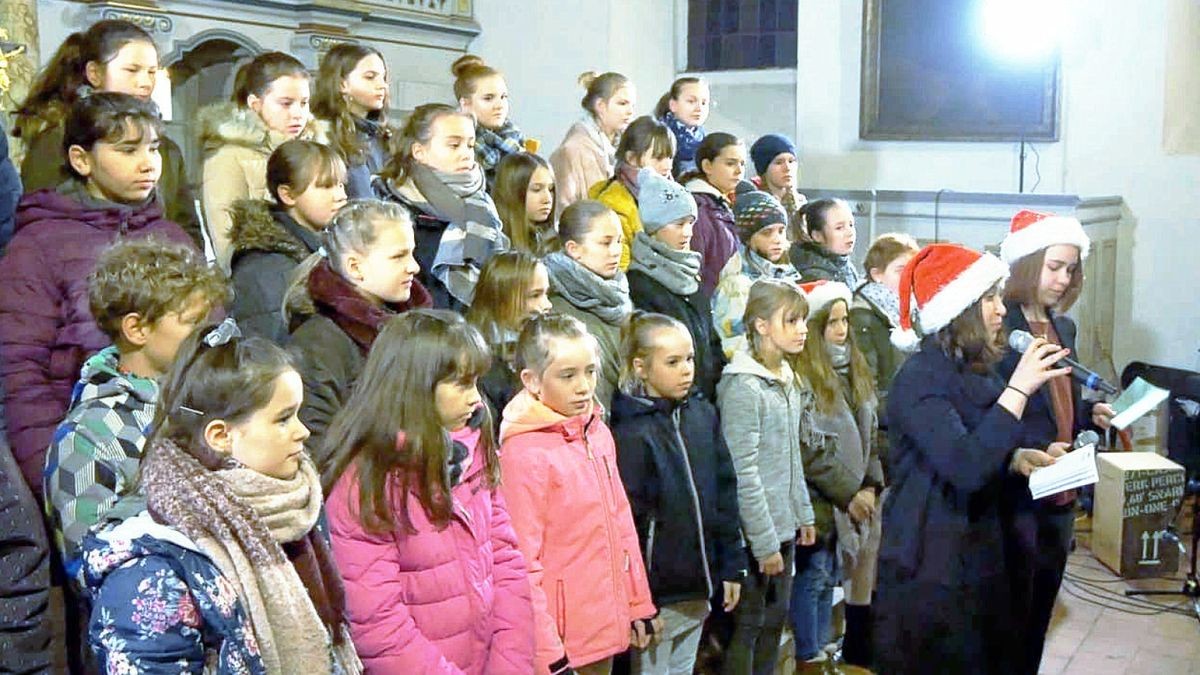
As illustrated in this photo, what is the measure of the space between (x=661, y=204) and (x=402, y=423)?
197 centimetres

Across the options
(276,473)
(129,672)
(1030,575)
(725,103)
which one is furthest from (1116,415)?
(725,103)

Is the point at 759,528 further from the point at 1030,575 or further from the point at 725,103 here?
the point at 725,103

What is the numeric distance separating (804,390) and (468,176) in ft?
4.22

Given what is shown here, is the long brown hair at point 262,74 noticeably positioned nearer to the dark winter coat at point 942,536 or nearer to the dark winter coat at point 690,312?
the dark winter coat at point 690,312

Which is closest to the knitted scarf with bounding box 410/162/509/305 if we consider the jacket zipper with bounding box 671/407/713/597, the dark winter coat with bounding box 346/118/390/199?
the dark winter coat with bounding box 346/118/390/199

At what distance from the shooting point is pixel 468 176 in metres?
4.04

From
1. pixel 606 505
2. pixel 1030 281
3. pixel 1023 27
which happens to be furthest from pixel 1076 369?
pixel 1023 27

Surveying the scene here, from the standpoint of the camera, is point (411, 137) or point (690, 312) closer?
point (411, 137)

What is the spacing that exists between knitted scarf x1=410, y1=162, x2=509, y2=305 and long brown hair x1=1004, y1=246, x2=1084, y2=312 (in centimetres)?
→ 144

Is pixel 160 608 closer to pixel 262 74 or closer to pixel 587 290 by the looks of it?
pixel 587 290

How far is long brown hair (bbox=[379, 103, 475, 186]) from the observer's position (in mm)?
3986

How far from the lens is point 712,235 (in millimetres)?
4910

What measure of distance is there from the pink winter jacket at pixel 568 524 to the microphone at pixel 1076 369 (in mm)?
1030

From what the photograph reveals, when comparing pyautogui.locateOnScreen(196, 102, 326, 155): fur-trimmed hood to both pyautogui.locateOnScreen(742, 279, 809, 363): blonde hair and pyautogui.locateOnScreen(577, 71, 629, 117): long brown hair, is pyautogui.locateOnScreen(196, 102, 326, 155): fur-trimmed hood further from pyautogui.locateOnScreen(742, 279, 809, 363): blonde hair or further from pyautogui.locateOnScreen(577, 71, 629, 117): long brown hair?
pyautogui.locateOnScreen(577, 71, 629, 117): long brown hair
